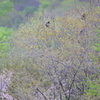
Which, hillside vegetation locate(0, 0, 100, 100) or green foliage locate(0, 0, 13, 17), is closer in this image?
hillside vegetation locate(0, 0, 100, 100)

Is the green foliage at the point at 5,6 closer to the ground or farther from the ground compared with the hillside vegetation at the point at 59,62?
farther from the ground

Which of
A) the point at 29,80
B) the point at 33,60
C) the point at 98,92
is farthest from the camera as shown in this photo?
the point at 33,60

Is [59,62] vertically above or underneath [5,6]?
underneath

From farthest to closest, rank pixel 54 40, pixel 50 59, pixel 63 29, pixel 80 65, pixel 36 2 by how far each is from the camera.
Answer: pixel 36 2 < pixel 63 29 < pixel 54 40 < pixel 50 59 < pixel 80 65

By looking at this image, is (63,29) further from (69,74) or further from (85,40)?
(69,74)

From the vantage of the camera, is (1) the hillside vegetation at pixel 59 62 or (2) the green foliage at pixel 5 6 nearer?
(1) the hillside vegetation at pixel 59 62

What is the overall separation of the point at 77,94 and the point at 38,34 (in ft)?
12.4

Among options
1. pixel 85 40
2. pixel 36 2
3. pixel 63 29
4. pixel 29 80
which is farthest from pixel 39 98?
pixel 36 2

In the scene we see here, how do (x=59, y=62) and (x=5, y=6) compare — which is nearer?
(x=59, y=62)

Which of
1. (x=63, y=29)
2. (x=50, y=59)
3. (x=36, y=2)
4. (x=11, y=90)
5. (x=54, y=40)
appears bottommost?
(x=11, y=90)

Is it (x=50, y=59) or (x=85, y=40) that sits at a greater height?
(x=85, y=40)

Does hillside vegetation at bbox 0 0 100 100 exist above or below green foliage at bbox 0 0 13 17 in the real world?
below

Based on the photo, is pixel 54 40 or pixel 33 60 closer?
pixel 33 60

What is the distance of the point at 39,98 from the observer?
854cm
